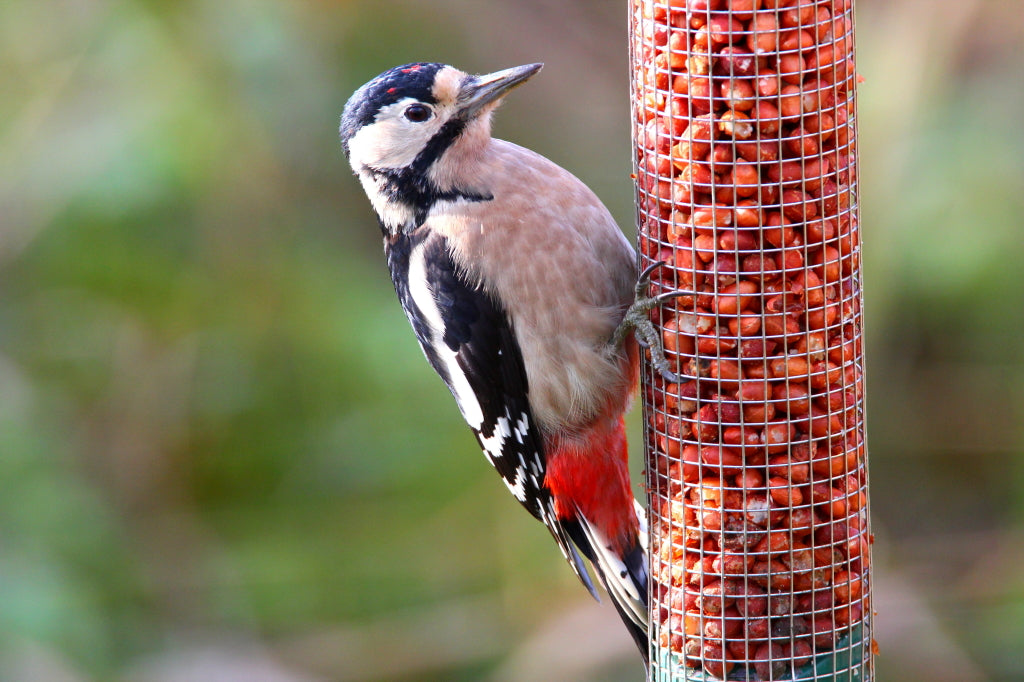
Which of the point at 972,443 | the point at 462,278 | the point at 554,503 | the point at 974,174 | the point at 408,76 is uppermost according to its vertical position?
the point at 408,76

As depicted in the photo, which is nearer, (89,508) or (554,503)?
(554,503)

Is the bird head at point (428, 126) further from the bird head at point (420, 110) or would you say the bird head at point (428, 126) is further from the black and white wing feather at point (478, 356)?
the black and white wing feather at point (478, 356)

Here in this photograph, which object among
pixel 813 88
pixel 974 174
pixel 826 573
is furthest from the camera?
pixel 974 174

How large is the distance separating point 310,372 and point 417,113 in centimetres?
246

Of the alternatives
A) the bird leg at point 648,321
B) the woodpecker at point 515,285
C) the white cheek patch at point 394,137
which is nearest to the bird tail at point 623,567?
the woodpecker at point 515,285

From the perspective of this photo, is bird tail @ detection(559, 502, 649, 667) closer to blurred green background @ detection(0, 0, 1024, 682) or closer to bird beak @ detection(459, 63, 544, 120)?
bird beak @ detection(459, 63, 544, 120)

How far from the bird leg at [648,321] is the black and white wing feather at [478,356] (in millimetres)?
426

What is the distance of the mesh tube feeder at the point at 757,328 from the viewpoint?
2348mm

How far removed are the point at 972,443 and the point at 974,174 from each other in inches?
50.2

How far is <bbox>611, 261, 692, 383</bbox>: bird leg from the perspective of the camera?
254 centimetres

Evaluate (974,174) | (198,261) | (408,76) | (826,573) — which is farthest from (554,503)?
(198,261)

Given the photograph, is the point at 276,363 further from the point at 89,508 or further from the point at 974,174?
the point at 974,174

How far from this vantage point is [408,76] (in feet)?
9.89

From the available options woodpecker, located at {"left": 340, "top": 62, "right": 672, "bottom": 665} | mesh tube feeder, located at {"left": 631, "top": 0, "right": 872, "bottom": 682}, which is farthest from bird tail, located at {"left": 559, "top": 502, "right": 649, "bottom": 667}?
mesh tube feeder, located at {"left": 631, "top": 0, "right": 872, "bottom": 682}
